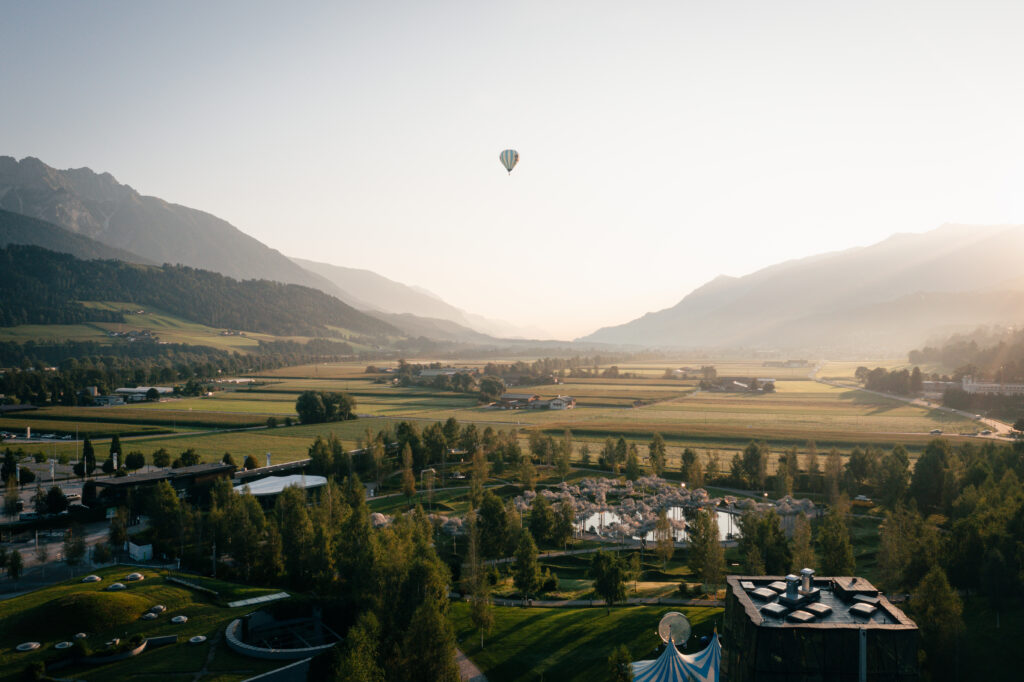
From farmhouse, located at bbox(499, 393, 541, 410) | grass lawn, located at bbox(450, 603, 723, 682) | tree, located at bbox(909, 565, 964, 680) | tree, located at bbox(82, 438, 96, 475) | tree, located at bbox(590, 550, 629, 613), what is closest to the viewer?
tree, located at bbox(909, 565, 964, 680)

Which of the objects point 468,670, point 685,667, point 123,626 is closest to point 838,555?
point 685,667

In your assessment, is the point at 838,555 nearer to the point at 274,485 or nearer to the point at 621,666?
the point at 621,666

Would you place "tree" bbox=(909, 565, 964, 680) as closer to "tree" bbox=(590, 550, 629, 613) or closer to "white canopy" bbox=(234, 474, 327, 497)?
"tree" bbox=(590, 550, 629, 613)

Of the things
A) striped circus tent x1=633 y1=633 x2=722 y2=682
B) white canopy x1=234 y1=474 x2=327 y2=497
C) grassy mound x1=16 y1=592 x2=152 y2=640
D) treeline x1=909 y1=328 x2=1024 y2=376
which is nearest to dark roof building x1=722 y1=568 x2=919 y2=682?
striped circus tent x1=633 y1=633 x2=722 y2=682

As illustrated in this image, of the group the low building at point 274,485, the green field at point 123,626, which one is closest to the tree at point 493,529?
the green field at point 123,626

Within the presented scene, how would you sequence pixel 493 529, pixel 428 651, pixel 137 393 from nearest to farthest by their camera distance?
pixel 428 651, pixel 493 529, pixel 137 393

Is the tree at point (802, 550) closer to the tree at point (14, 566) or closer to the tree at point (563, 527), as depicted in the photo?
the tree at point (563, 527)

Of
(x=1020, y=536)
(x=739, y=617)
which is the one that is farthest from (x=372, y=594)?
(x=1020, y=536)
